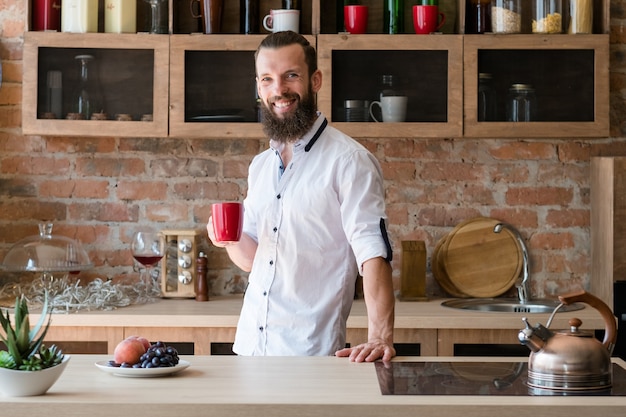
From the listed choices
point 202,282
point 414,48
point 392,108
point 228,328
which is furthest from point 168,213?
point 414,48

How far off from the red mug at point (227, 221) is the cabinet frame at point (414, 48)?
140cm

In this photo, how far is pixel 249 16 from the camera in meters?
4.07

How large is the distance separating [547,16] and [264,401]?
8.22ft

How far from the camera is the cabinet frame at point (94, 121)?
3965 millimetres

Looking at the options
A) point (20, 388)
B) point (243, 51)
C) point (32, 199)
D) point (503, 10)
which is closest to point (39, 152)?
point (32, 199)

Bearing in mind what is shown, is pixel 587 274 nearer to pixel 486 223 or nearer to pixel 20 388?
pixel 486 223

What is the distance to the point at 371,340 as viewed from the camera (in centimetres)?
265

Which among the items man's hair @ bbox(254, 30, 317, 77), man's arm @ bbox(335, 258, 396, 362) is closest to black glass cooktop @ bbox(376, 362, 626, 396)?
man's arm @ bbox(335, 258, 396, 362)

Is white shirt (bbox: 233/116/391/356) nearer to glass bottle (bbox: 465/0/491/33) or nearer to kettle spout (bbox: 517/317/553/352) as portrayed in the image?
kettle spout (bbox: 517/317/553/352)

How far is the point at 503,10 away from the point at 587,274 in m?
1.24

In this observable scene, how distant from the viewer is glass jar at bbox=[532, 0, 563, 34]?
3.99 meters

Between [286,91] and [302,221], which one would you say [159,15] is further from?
[302,221]

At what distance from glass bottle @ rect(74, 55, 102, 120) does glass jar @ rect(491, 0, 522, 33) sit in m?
1.68

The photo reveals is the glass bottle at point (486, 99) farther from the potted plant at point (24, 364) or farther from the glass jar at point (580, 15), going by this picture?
the potted plant at point (24, 364)
